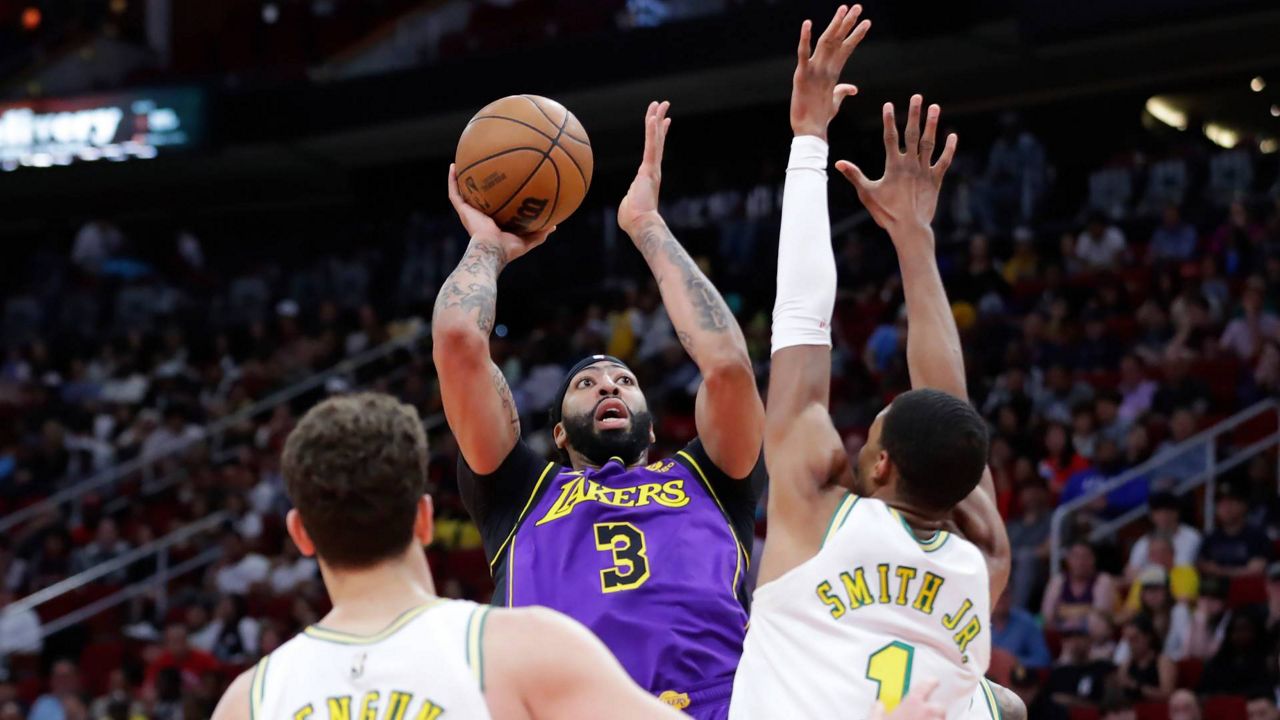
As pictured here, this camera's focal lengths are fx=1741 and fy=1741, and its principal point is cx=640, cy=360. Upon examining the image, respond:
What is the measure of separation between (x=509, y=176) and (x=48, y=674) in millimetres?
11349

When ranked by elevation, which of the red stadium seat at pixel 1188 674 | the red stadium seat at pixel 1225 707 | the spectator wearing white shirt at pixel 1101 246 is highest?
the spectator wearing white shirt at pixel 1101 246

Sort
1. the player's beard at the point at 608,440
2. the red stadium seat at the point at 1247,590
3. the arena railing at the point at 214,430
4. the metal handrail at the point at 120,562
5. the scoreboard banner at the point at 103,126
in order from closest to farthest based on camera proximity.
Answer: the player's beard at the point at 608,440 → the red stadium seat at the point at 1247,590 → the metal handrail at the point at 120,562 → the arena railing at the point at 214,430 → the scoreboard banner at the point at 103,126

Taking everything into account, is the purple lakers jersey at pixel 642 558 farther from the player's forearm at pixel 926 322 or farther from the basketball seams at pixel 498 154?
the player's forearm at pixel 926 322

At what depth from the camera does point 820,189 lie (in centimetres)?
375

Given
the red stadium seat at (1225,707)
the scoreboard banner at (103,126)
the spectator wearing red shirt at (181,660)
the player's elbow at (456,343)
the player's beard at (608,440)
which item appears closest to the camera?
the player's elbow at (456,343)

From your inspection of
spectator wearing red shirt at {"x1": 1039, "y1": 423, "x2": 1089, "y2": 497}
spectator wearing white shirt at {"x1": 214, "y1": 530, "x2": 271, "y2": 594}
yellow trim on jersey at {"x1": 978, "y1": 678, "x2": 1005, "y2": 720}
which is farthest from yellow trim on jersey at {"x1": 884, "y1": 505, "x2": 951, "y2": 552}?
spectator wearing white shirt at {"x1": 214, "y1": 530, "x2": 271, "y2": 594}

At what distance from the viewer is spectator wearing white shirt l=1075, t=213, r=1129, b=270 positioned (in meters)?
14.5

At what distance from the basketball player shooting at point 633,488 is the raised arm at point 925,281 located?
0.62 meters

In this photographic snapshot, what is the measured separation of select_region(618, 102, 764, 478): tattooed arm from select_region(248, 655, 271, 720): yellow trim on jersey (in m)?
1.84

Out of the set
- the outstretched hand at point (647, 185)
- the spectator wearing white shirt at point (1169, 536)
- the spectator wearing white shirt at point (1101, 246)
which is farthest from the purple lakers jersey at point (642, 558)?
Result: the spectator wearing white shirt at point (1101, 246)

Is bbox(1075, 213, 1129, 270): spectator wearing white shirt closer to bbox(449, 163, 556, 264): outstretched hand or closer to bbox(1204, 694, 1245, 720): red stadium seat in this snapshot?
bbox(1204, 694, 1245, 720): red stadium seat

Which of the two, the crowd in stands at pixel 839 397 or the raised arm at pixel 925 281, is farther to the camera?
the crowd in stands at pixel 839 397

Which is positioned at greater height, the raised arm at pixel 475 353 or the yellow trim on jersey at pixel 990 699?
the raised arm at pixel 475 353

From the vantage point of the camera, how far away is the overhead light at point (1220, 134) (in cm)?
1816
